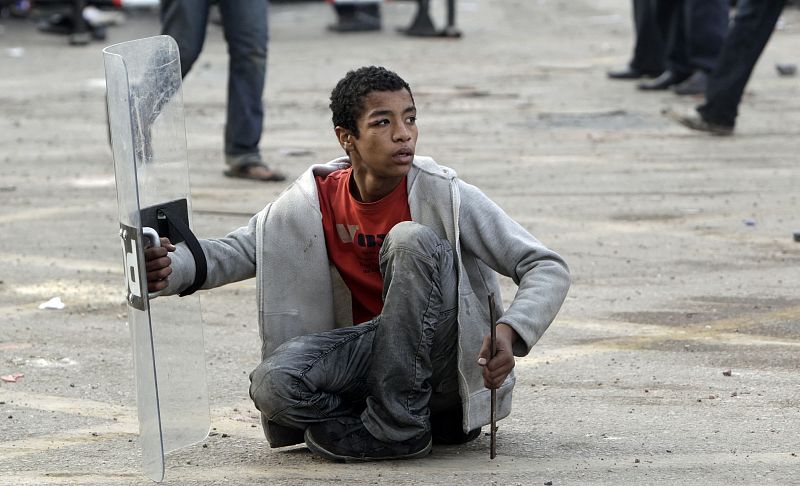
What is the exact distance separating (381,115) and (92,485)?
1164 millimetres

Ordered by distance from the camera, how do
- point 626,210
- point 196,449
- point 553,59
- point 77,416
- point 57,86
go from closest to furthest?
point 196,449
point 77,416
point 626,210
point 57,86
point 553,59

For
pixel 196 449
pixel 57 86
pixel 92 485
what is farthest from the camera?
pixel 57 86

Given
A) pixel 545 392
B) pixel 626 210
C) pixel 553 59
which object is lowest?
pixel 553 59

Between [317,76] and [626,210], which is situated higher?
[626,210]

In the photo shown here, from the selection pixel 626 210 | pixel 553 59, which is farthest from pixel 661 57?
pixel 626 210

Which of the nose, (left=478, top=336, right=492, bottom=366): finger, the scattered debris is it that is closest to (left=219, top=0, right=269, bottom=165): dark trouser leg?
the nose

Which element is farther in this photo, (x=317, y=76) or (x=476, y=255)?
(x=317, y=76)

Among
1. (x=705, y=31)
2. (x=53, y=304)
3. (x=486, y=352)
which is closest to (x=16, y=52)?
(x=705, y=31)

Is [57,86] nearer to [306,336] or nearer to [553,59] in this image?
[553,59]

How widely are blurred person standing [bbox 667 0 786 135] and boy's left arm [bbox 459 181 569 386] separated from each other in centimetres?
572

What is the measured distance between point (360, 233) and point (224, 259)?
0.36m

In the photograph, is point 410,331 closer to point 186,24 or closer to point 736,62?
point 186,24

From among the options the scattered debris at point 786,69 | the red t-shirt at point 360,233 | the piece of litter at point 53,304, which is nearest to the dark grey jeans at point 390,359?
the red t-shirt at point 360,233

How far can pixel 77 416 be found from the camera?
14.0 ft
